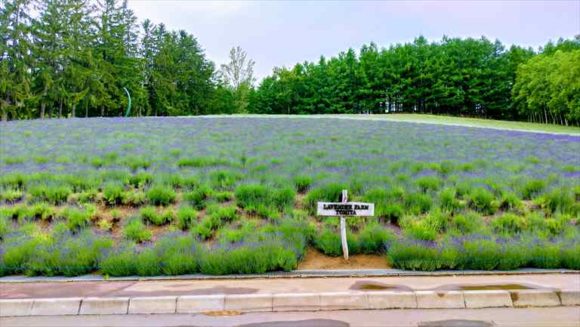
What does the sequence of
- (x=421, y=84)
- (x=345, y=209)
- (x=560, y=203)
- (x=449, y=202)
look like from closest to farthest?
1. (x=345, y=209)
2. (x=449, y=202)
3. (x=560, y=203)
4. (x=421, y=84)

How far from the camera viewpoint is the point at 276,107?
72.0 meters

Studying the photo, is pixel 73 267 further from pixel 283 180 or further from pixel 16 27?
Result: pixel 16 27

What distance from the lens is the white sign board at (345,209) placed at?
7.18 metres

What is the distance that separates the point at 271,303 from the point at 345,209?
2369 mm

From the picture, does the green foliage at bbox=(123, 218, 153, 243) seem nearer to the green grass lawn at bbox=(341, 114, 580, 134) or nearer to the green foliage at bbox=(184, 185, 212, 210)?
the green foliage at bbox=(184, 185, 212, 210)

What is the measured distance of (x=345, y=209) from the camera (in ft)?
23.7

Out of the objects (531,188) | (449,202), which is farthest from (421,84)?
(449,202)

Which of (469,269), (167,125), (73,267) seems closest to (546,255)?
(469,269)

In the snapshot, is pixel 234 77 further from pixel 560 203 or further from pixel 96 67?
pixel 560 203

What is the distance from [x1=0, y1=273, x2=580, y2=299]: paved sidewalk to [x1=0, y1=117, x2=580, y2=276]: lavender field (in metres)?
0.45

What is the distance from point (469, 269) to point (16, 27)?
46293 millimetres

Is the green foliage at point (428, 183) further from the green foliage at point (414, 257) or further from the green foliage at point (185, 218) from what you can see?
the green foliage at point (185, 218)

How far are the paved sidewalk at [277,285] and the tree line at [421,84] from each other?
6015cm

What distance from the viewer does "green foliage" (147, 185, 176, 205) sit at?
9.50m
